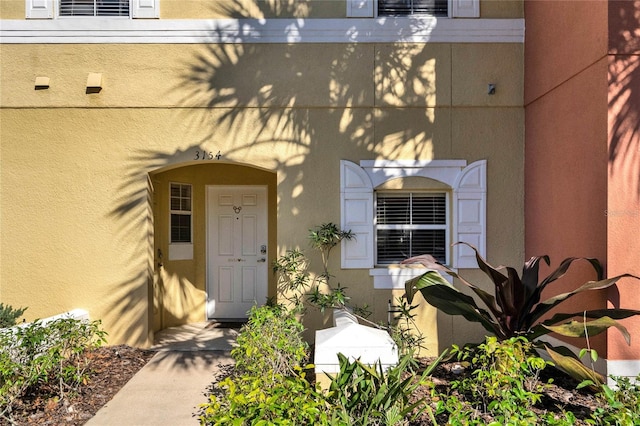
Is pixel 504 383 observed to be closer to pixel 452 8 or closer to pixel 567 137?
pixel 567 137

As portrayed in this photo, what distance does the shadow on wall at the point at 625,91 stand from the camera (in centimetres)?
411

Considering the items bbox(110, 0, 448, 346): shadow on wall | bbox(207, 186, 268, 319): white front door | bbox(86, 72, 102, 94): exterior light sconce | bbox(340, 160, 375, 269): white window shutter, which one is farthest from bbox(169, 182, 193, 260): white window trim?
bbox(340, 160, 375, 269): white window shutter

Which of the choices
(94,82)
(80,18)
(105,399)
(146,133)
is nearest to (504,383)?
(105,399)

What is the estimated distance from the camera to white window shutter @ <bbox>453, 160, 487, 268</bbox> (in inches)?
219

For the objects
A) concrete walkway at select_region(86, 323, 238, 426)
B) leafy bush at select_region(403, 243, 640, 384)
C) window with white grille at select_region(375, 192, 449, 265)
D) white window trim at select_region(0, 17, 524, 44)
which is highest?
white window trim at select_region(0, 17, 524, 44)

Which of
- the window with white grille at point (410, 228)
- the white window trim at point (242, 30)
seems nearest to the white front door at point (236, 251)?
the window with white grille at point (410, 228)

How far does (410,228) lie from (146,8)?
4.47 m

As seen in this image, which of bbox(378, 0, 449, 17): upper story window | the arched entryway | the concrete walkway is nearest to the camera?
the concrete walkway

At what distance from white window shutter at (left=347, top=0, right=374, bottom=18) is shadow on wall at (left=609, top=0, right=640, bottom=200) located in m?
2.68

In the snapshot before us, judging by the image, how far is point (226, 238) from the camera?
281 inches

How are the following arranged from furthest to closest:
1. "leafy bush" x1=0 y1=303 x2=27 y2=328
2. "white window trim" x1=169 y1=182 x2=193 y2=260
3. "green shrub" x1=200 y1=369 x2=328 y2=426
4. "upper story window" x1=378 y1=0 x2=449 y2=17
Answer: "white window trim" x1=169 y1=182 x2=193 y2=260 → "upper story window" x1=378 y1=0 x2=449 y2=17 → "leafy bush" x1=0 y1=303 x2=27 y2=328 → "green shrub" x1=200 y1=369 x2=328 y2=426

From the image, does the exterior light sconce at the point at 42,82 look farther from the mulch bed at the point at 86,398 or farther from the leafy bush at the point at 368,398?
the leafy bush at the point at 368,398

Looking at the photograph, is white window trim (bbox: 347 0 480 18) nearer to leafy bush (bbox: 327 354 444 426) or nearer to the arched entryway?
the arched entryway

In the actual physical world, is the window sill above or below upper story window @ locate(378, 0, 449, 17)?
below
